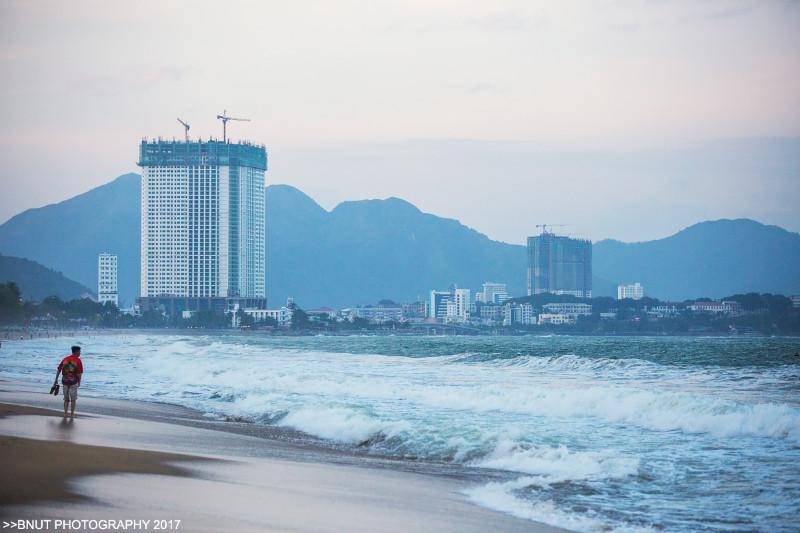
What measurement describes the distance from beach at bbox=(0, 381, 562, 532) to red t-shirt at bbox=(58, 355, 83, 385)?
191 cm

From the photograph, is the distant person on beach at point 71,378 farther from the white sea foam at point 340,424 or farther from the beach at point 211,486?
the white sea foam at point 340,424

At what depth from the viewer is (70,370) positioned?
18859 mm

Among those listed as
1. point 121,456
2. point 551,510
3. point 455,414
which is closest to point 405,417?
point 455,414

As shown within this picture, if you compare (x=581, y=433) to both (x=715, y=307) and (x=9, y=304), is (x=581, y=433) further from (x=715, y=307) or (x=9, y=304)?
(x=715, y=307)

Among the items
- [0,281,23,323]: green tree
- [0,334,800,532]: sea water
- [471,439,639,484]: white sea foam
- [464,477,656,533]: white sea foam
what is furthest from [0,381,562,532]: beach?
[0,281,23,323]: green tree

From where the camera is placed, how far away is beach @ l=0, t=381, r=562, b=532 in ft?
29.4

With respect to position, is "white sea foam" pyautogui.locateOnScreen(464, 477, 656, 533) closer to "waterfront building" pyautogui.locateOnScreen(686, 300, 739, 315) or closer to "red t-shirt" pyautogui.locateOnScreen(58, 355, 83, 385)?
"red t-shirt" pyautogui.locateOnScreen(58, 355, 83, 385)

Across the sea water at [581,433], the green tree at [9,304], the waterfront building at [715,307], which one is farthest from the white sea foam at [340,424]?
the waterfront building at [715,307]

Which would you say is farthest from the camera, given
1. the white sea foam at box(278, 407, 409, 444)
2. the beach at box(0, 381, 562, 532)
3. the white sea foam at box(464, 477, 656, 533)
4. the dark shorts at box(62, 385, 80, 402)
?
the dark shorts at box(62, 385, 80, 402)

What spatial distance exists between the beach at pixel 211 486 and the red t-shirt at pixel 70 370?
1913 millimetres

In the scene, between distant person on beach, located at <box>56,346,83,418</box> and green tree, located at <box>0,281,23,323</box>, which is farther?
green tree, located at <box>0,281,23,323</box>

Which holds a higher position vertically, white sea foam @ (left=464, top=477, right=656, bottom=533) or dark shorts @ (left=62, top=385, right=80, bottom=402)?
dark shorts @ (left=62, top=385, right=80, bottom=402)

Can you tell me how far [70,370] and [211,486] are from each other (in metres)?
9.16

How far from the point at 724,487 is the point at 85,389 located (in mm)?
21917
